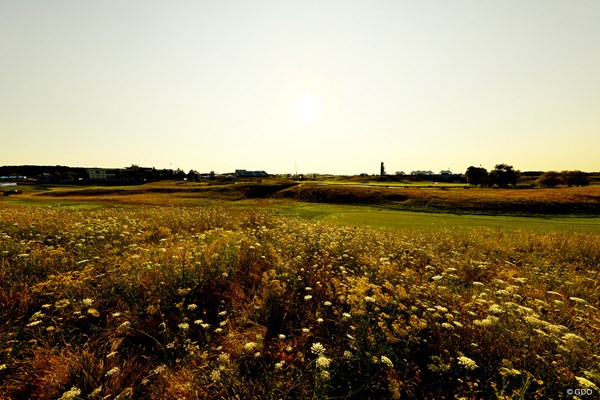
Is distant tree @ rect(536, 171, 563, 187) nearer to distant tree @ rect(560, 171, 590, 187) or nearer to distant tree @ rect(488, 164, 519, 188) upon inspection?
distant tree @ rect(560, 171, 590, 187)

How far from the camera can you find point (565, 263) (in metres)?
9.88

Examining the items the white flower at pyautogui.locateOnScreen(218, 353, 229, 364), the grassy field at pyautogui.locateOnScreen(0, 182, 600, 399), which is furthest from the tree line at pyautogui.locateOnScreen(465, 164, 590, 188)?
the white flower at pyautogui.locateOnScreen(218, 353, 229, 364)

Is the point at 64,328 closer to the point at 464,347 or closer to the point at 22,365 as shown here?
the point at 22,365

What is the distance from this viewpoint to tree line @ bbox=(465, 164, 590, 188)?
7588cm

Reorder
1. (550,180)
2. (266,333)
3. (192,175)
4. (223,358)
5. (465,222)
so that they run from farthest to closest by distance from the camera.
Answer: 1. (192,175)
2. (550,180)
3. (465,222)
4. (266,333)
5. (223,358)

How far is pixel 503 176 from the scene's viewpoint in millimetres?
79562

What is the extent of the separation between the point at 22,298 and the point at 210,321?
3.27m

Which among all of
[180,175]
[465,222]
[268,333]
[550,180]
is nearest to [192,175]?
[180,175]

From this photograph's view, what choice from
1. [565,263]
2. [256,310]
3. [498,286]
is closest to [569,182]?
[565,263]

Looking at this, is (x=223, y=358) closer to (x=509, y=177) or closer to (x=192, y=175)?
(x=509, y=177)

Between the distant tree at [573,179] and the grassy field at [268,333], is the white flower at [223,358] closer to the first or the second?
the grassy field at [268,333]

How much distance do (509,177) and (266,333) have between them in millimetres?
96484

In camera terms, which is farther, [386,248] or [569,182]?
[569,182]

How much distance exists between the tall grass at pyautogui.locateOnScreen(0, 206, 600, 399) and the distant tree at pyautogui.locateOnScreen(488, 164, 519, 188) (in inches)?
3442
